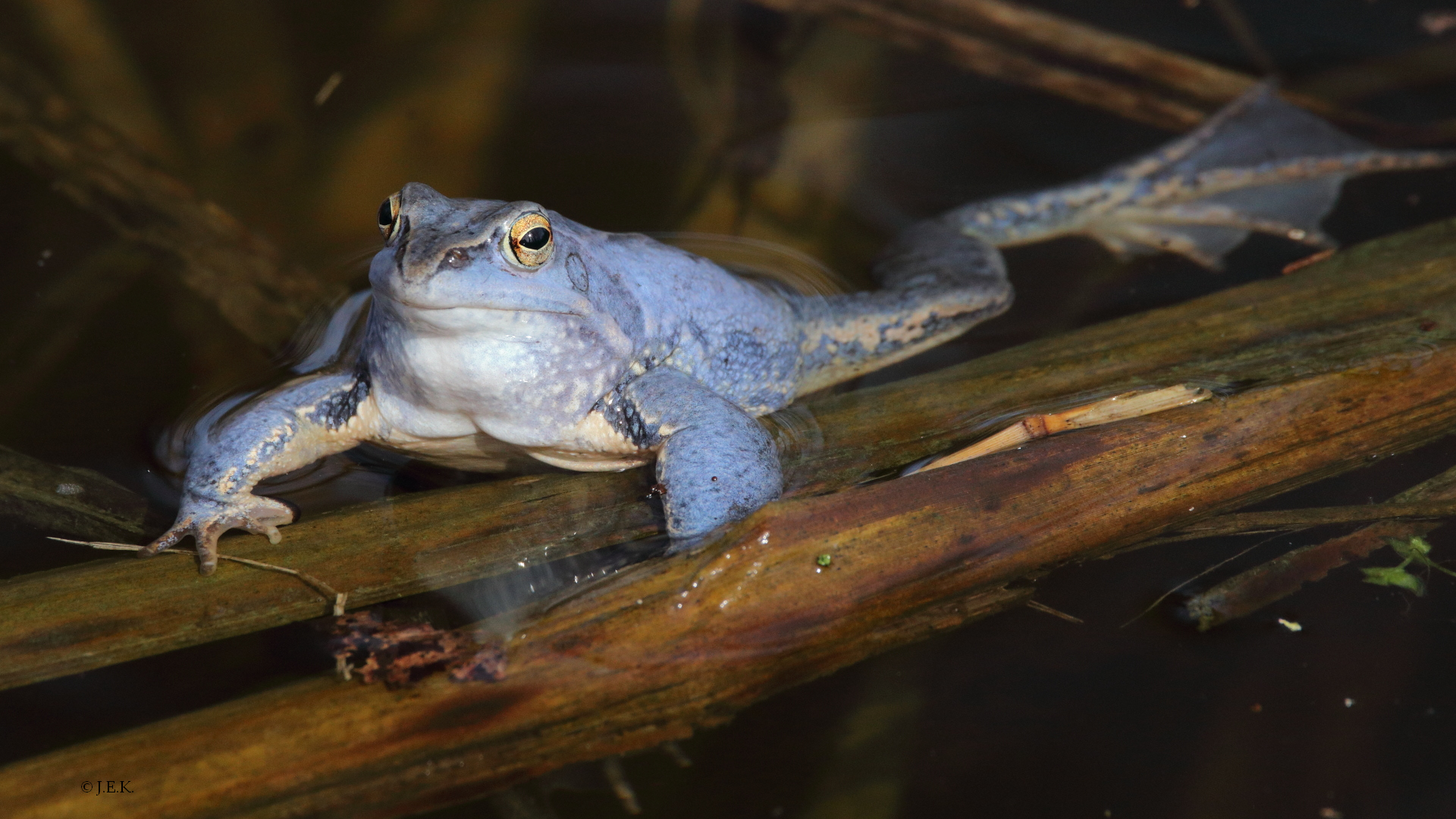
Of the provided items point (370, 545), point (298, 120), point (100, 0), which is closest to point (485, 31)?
point (298, 120)

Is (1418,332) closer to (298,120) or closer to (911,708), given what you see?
(911,708)

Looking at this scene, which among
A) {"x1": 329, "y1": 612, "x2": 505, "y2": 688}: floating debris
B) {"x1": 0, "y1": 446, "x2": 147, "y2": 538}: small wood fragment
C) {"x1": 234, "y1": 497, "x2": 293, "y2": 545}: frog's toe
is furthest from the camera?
{"x1": 0, "y1": 446, "x2": 147, "y2": 538}: small wood fragment

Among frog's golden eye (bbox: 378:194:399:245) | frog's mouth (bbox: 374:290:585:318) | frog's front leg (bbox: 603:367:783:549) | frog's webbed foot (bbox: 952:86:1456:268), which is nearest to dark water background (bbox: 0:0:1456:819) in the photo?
frog's webbed foot (bbox: 952:86:1456:268)

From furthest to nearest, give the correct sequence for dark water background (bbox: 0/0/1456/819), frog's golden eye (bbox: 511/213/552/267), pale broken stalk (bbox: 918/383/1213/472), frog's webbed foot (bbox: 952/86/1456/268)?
frog's webbed foot (bbox: 952/86/1456/268) < pale broken stalk (bbox: 918/383/1213/472) < frog's golden eye (bbox: 511/213/552/267) < dark water background (bbox: 0/0/1456/819)

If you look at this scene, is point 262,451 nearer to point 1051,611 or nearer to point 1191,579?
point 1051,611

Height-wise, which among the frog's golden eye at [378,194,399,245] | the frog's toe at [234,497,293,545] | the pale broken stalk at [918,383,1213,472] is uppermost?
the frog's golden eye at [378,194,399,245]

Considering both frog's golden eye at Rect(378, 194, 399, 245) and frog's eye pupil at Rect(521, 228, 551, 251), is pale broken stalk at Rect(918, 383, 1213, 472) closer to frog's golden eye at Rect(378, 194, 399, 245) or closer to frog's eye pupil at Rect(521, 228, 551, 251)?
frog's eye pupil at Rect(521, 228, 551, 251)

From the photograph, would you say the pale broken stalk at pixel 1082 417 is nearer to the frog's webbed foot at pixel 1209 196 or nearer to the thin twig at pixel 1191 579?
the thin twig at pixel 1191 579
